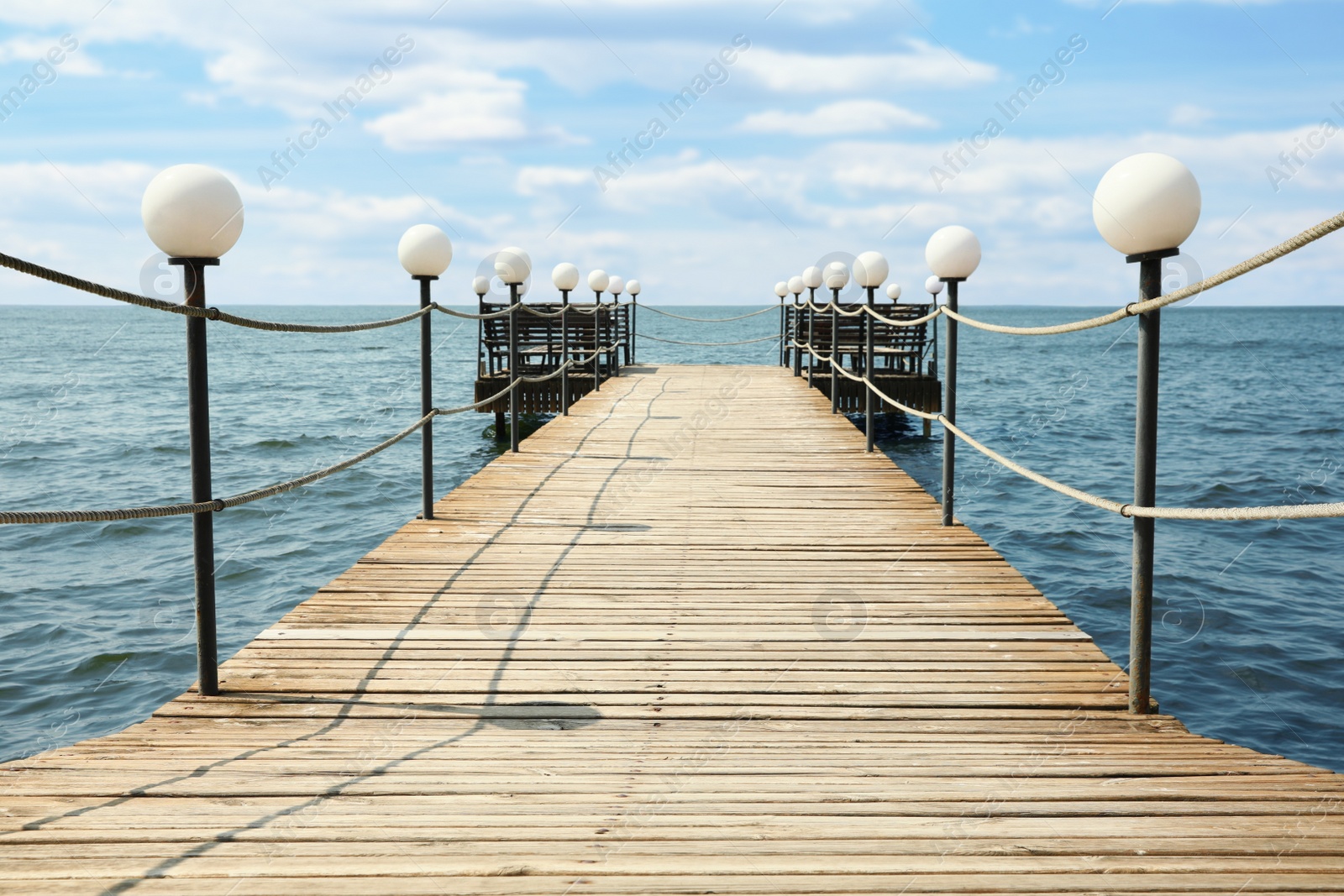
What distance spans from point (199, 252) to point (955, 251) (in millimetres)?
3733

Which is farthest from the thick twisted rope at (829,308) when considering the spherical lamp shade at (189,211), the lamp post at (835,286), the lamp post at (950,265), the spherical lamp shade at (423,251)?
the spherical lamp shade at (189,211)

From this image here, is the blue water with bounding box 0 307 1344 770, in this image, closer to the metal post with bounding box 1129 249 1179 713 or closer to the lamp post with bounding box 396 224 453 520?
the lamp post with bounding box 396 224 453 520

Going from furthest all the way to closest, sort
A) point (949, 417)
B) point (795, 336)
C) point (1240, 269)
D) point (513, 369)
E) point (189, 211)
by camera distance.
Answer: point (795, 336)
point (513, 369)
point (949, 417)
point (189, 211)
point (1240, 269)

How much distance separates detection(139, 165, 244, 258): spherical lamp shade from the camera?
2939 millimetres

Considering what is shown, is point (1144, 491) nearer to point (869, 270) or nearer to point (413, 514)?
point (869, 270)

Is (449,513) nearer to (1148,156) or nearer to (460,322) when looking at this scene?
(1148,156)

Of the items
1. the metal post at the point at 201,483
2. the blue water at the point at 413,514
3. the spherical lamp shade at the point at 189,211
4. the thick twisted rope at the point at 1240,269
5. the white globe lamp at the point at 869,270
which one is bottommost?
the blue water at the point at 413,514

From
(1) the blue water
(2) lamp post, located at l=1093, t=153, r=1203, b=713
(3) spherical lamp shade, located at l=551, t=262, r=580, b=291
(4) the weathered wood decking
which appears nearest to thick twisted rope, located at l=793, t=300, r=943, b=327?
(4) the weathered wood decking

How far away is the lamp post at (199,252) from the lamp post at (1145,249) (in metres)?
2.64

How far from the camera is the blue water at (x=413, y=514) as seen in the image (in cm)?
694

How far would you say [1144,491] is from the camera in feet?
9.23

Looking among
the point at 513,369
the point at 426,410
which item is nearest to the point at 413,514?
the point at 513,369

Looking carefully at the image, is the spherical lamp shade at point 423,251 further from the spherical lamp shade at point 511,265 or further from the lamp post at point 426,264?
the spherical lamp shade at point 511,265

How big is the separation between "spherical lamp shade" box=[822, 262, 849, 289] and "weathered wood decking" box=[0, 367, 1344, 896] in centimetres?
584
